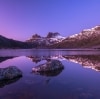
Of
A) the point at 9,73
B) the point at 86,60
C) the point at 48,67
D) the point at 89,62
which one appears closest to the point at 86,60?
the point at 86,60

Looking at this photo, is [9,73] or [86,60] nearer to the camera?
[9,73]

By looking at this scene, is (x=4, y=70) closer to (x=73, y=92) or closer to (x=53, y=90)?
(x=53, y=90)

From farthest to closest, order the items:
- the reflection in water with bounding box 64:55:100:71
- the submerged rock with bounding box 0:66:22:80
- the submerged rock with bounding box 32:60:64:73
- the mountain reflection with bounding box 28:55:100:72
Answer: the mountain reflection with bounding box 28:55:100:72 < the reflection in water with bounding box 64:55:100:71 < the submerged rock with bounding box 32:60:64:73 < the submerged rock with bounding box 0:66:22:80

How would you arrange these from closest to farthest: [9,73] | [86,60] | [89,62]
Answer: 1. [9,73]
2. [89,62]
3. [86,60]

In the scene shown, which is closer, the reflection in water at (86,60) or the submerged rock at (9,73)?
the submerged rock at (9,73)

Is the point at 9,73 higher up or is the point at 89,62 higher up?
the point at 89,62

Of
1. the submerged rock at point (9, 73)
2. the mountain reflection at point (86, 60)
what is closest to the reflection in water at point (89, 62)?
the mountain reflection at point (86, 60)

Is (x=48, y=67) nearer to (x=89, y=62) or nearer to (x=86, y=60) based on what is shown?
(x=89, y=62)

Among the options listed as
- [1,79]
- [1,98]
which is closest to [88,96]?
[1,98]

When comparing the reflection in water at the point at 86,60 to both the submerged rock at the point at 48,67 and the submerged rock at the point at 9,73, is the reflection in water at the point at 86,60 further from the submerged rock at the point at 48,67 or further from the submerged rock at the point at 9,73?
the submerged rock at the point at 9,73

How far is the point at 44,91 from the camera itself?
51.6ft

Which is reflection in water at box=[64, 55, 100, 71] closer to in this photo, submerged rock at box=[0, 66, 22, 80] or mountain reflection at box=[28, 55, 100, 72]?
mountain reflection at box=[28, 55, 100, 72]

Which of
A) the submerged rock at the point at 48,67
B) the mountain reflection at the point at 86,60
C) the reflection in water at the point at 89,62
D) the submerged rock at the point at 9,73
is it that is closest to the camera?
the submerged rock at the point at 9,73

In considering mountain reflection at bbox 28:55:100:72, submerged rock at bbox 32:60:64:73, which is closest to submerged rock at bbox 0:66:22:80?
submerged rock at bbox 32:60:64:73
